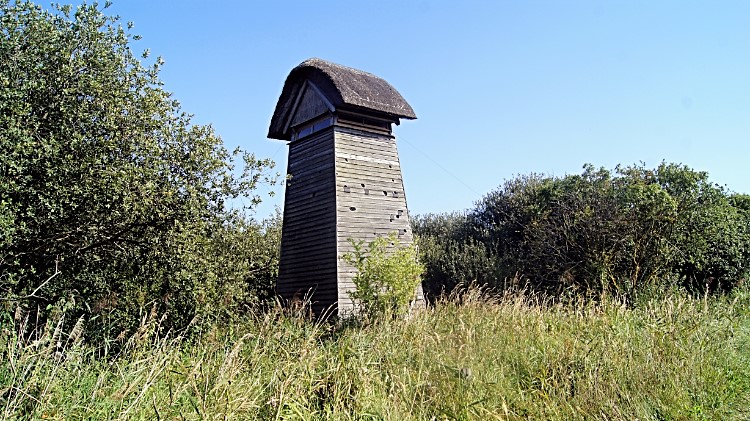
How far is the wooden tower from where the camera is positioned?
1127cm

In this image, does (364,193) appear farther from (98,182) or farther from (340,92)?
(98,182)

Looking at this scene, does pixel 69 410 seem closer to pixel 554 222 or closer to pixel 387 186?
pixel 387 186

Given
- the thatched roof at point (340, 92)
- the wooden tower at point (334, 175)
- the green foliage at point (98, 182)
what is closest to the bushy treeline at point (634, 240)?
the wooden tower at point (334, 175)

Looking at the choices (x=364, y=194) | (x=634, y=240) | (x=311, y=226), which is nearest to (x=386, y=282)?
(x=364, y=194)

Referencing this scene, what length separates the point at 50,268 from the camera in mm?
6867

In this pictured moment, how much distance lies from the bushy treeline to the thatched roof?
14.0 feet

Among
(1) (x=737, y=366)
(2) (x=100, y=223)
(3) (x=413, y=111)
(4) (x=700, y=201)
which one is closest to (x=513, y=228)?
(4) (x=700, y=201)

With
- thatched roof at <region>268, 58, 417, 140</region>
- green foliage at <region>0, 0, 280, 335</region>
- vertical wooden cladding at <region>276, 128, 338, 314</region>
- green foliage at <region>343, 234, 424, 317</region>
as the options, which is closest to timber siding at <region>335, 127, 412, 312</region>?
vertical wooden cladding at <region>276, 128, 338, 314</region>

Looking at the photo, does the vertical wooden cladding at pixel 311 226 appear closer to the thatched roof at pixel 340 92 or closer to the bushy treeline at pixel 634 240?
the thatched roof at pixel 340 92

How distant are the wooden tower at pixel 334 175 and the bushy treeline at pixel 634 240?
7.73 ft

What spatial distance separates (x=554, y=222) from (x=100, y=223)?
11.5 m

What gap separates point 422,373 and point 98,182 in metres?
4.48

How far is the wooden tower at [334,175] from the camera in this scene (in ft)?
37.0

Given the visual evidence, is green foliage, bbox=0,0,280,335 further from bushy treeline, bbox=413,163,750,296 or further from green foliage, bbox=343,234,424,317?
bushy treeline, bbox=413,163,750,296
